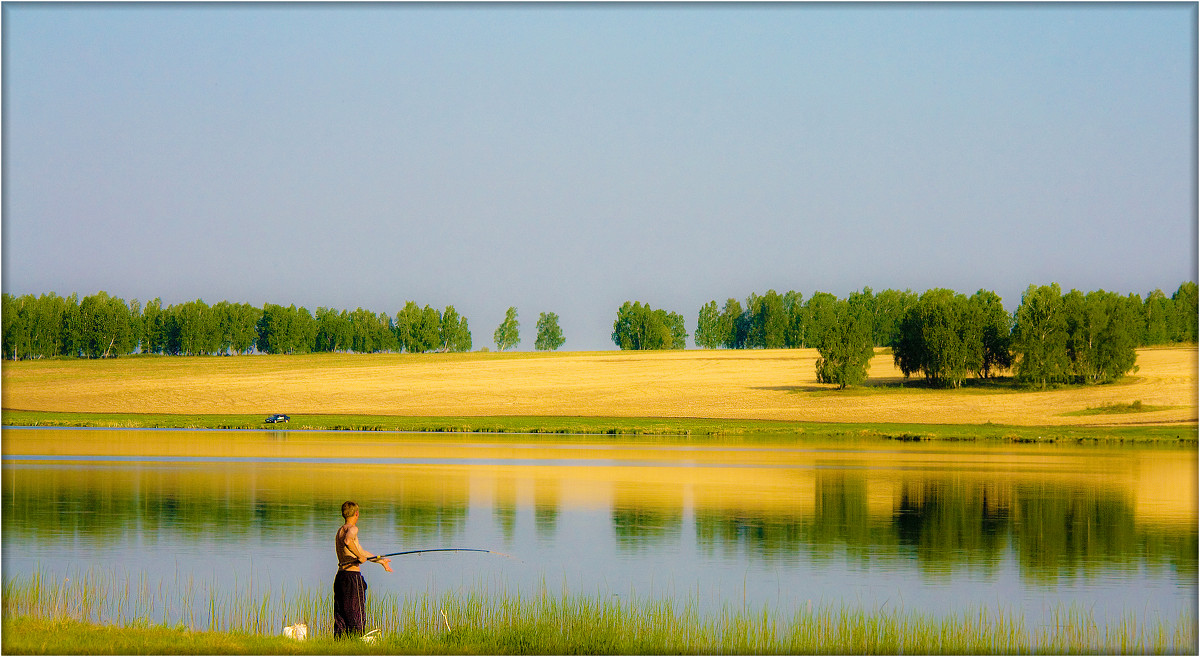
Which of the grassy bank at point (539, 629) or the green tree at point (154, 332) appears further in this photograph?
the green tree at point (154, 332)

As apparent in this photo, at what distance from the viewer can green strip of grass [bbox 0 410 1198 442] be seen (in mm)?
66125

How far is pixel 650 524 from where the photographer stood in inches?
1185

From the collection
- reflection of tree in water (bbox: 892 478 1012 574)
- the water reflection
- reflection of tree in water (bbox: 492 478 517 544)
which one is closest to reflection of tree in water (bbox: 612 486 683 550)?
the water reflection

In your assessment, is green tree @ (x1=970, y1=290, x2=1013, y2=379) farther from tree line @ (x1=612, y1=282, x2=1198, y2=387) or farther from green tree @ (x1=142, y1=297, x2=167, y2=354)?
green tree @ (x1=142, y1=297, x2=167, y2=354)

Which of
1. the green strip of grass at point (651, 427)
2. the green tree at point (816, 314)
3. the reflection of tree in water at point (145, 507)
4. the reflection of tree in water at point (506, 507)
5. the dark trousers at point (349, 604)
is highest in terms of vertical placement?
the green tree at point (816, 314)

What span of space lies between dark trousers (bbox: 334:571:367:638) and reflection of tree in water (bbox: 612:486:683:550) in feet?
37.9

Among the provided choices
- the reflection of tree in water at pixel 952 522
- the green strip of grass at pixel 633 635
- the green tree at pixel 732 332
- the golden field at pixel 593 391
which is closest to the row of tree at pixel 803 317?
the green tree at pixel 732 332

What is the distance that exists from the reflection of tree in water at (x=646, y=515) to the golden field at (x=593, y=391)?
133 ft

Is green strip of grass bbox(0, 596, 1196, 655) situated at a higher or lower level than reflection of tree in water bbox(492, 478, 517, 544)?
higher

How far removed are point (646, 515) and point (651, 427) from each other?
38.1 m

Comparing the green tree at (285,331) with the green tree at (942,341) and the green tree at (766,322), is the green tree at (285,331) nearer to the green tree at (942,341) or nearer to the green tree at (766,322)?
the green tree at (766,322)

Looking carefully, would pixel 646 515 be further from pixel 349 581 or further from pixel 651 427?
pixel 651 427

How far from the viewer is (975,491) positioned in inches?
1474

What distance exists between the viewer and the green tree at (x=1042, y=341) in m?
87.5
